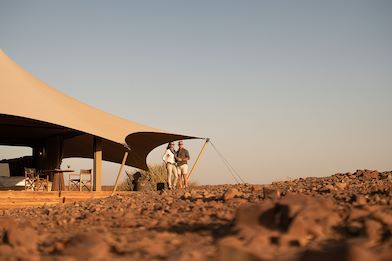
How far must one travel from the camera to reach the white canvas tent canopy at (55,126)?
33.1 feet

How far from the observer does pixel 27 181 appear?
40.4 feet

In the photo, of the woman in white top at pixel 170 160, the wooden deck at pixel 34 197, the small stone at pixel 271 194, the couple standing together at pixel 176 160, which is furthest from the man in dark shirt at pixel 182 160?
the small stone at pixel 271 194

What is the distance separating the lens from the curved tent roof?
32.6 feet

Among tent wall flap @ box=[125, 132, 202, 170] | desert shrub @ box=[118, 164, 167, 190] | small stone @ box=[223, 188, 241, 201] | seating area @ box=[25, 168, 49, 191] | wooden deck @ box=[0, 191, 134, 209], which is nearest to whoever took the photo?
small stone @ box=[223, 188, 241, 201]

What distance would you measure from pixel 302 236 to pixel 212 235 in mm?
607

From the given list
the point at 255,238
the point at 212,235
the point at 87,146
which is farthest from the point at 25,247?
the point at 87,146

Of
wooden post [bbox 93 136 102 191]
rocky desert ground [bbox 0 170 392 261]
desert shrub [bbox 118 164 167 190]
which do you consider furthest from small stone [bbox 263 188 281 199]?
desert shrub [bbox 118 164 167 190]

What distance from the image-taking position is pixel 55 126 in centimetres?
1241

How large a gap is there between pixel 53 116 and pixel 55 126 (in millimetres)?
2382

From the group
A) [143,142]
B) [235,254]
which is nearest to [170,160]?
[143,142]

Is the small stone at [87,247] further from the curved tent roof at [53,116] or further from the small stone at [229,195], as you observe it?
Result: the curved tent roof at [53,116]

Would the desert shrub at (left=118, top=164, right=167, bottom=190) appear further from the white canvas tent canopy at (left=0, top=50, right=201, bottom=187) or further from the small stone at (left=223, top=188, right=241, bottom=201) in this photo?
the small stone at (left=223, top=188, right=241, bottom=201)

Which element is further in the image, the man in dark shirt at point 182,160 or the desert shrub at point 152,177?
the desert shrub at point 152,177

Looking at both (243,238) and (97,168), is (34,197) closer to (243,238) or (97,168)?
(97,168)
